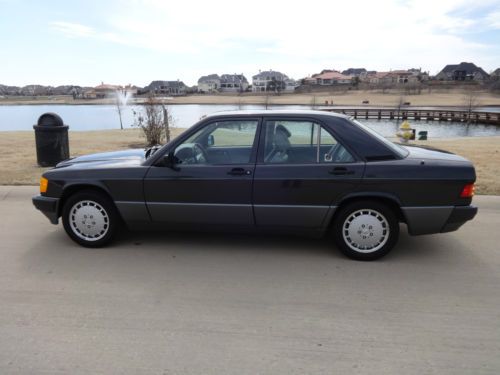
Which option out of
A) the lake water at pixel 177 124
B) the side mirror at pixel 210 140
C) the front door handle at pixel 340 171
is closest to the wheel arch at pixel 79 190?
the side mirror at pixel 210 140

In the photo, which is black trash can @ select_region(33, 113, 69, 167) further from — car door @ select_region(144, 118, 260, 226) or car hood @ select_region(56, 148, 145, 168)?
car door @ select_region(144, 118, 260, 226)

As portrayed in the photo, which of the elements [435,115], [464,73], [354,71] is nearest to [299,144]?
[435,115]

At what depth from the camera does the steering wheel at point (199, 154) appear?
462 cm

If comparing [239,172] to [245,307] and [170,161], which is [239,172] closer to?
[170,161]

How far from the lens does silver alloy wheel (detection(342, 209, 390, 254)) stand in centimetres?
439

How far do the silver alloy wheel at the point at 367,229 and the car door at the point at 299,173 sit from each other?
0.91ft

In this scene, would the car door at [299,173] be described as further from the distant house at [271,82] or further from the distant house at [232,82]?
the distant house at [232,82]

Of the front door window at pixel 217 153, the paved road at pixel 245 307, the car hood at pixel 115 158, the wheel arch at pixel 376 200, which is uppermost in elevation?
the front door window at pixel 217 153

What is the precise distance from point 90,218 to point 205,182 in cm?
142

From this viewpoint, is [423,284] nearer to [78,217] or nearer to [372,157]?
[372,157]

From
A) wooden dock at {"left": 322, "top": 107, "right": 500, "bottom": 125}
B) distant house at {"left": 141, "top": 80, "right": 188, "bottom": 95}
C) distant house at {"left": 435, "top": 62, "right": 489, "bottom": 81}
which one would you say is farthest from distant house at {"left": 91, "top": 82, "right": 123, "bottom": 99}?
distant house at {"left": 435, "top": 62, "right": 489, "bottom": 81}

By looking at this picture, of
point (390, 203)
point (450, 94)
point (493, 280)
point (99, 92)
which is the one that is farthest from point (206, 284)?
point (99, 92)

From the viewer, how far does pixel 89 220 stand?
4.82 meters

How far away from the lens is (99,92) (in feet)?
475
